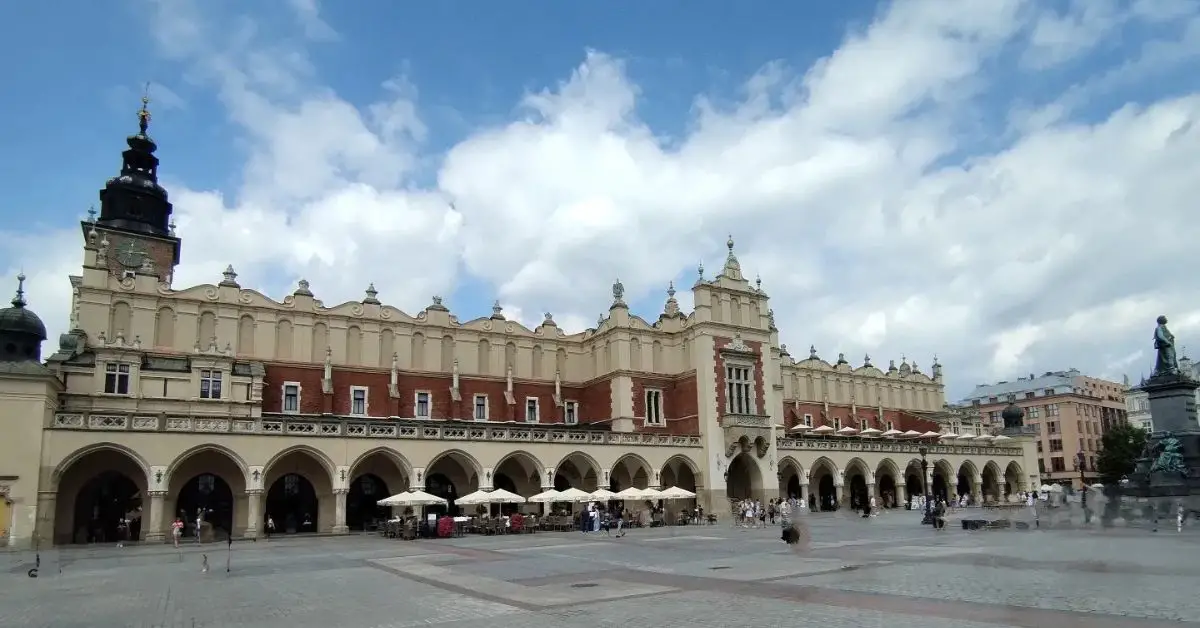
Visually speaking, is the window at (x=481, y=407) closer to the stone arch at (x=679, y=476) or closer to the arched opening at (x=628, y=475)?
the arched opening at (x=628, y=475)

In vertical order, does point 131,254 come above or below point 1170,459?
above

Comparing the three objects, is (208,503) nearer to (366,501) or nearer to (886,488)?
(366,501)

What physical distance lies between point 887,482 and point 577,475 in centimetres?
3122

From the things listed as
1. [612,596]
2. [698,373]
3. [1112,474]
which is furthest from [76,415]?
[1112,474]

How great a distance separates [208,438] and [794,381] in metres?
46.4

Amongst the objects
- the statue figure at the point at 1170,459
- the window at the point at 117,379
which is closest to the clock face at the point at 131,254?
the window at the point at 117,379

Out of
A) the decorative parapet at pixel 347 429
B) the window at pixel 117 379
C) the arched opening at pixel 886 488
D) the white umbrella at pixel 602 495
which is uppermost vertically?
the window at pixel 117 379

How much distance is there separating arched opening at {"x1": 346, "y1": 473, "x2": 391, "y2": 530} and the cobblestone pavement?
16.3 meters

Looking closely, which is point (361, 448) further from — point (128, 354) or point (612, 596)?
Result: point (612, 596)

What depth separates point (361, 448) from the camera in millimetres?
39344

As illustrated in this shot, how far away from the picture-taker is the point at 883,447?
60844 millimetres

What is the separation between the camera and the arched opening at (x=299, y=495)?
4053cm

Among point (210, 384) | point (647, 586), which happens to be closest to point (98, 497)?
point (210, 384)

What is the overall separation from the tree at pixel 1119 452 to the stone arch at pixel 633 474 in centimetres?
5207
